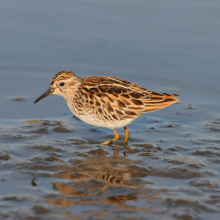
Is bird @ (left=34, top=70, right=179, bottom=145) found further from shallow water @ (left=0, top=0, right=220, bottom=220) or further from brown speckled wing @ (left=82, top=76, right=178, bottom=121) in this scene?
shallow water @ (left=0, top=0, right=220, bottom=220)

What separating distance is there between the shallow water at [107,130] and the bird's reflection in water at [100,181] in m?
0.02

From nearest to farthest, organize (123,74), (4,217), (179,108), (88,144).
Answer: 1. (4,217)
2. (88,144)
3. (179,108)
4. (123,74)

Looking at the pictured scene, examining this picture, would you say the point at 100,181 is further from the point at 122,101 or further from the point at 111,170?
the point at 122,101

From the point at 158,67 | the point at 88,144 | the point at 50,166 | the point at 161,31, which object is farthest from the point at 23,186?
the point at 161,31

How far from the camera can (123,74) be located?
12.0 meters

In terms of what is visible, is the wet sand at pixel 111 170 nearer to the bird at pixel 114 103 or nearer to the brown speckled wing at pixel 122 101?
the bird at pixel 114 103

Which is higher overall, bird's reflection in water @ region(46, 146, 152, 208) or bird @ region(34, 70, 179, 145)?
bird @ region(34, 70, 179, 145)

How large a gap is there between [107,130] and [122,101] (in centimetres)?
130

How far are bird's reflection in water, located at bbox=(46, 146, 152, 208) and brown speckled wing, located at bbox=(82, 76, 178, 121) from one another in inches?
40.6

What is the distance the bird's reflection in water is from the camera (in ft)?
21.7

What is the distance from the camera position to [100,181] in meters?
7.26

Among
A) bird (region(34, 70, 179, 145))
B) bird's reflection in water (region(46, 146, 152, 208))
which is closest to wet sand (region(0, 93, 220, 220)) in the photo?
bird's reflection in water (region(46, 146, 152, 208))

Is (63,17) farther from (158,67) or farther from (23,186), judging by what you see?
(23,186)

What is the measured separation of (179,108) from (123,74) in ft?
6.98
